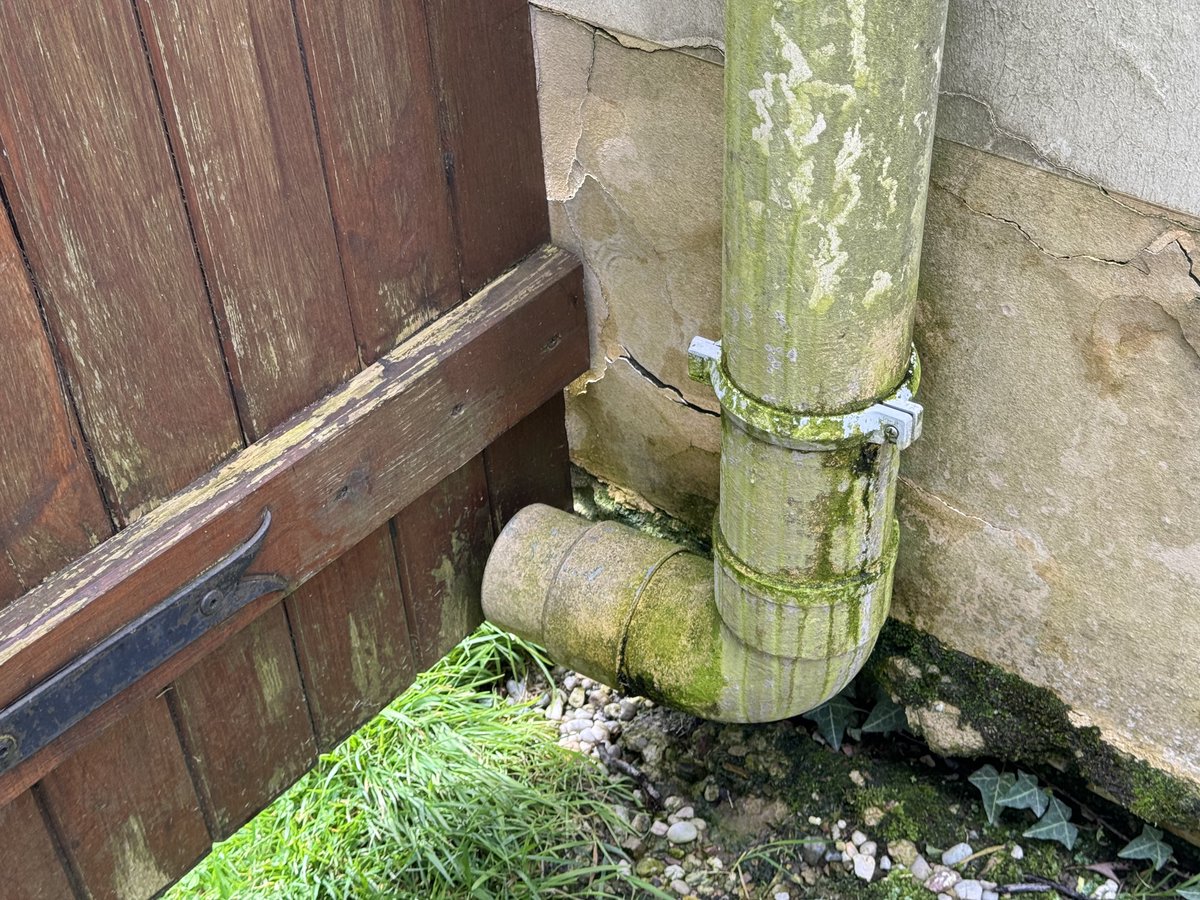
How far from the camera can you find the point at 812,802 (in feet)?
6.63

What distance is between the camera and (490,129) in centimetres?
174

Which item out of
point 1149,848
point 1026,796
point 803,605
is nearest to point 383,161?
point 803,605

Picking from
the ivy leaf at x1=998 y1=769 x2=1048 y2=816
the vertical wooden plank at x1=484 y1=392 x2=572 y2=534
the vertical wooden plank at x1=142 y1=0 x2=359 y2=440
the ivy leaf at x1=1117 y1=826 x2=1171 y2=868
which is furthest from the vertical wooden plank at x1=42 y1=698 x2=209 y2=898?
the ivy leaf at x1=1117 y1=826 x2=1171 y2=868

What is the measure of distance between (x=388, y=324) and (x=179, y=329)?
1.13ft

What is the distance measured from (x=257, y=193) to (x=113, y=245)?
0.19 meters

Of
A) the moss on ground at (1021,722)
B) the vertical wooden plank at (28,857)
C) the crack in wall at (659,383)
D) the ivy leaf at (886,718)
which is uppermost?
the crack in wall at (659,383)

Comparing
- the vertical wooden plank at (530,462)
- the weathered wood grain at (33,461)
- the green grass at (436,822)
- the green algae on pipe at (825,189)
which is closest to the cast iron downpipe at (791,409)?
the green algae on pipe at (825,189)

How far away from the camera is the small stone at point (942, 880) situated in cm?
188

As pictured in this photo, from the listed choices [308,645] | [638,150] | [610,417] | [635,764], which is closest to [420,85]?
[638,150]

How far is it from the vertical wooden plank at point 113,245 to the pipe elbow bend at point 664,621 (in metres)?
0.56

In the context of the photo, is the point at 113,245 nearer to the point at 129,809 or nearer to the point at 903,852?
the point at 129,809

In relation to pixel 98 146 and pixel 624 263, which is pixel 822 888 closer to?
pixel 624 263

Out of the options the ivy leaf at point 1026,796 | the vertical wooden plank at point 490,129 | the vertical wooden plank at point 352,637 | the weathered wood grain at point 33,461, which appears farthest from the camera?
the ivy leaf at point 1026,796

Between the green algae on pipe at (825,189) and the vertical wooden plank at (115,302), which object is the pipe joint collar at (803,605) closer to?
the green algae on pipe at (825,189)
